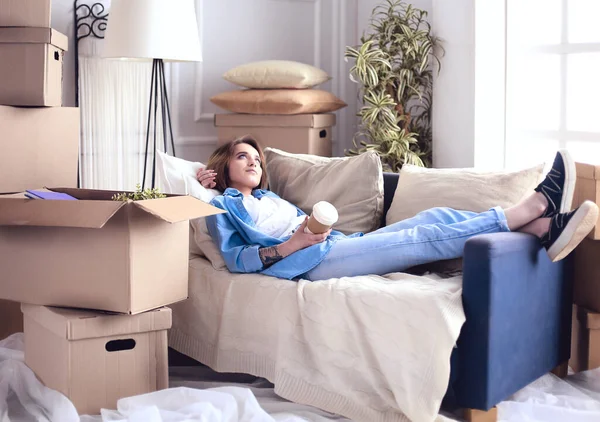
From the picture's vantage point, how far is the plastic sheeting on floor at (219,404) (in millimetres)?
2047

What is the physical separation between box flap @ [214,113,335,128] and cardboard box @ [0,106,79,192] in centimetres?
105

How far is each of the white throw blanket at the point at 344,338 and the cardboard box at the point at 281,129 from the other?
4.47ft

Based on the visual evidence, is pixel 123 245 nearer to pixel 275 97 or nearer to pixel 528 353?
pixel 528 353

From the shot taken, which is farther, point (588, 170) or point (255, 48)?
point (255, 48)

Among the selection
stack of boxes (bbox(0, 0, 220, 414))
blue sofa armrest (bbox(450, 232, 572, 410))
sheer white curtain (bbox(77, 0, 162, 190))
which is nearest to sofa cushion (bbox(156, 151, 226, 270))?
stack of boxes (bbox(0, 0, 220, 414))

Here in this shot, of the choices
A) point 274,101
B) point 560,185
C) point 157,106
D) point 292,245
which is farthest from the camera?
point 157,106

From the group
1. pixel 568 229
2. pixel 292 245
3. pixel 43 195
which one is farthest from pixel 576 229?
pixel 43 195

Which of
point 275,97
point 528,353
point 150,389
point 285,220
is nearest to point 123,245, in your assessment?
point 150,389

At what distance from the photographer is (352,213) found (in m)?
2.82

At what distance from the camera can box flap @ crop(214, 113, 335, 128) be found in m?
3.69

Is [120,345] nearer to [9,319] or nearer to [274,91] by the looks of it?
[9,319]

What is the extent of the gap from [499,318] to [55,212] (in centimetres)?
121

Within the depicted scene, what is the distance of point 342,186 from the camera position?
9.38ft

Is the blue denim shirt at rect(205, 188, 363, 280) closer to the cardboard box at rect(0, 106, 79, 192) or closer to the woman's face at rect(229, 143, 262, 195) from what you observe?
the woman's face at rect(229, 143, 262, 195)
